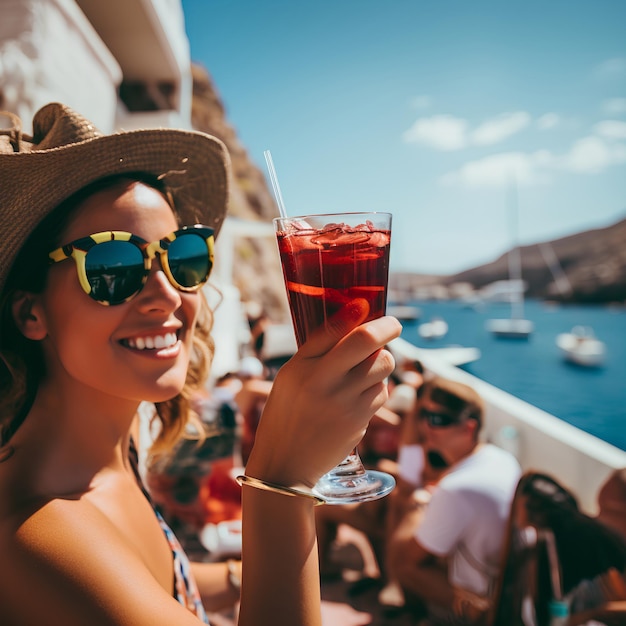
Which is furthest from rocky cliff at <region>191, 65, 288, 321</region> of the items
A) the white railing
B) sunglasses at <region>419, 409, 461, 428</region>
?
sunglasses at <region>419, 409, 461, 428</region>

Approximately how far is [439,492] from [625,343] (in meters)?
105

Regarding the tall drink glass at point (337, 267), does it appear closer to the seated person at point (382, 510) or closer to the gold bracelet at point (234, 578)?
the gold bracelet at point (234, 578)

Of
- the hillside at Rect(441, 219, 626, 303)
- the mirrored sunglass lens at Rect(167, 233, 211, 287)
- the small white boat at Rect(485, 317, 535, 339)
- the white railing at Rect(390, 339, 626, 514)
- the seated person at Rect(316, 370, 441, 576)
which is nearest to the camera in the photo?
the mirrored sunglass lens at Rect(167, 233, 211, 287)

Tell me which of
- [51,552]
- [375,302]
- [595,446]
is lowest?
[595,446]

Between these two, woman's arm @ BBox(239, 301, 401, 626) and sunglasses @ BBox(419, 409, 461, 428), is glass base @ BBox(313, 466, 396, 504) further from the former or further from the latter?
sunglasses @ BBox(419, 409, 461, 428)

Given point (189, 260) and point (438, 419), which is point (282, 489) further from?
point (438, 419)

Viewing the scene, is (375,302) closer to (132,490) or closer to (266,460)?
(266,460)

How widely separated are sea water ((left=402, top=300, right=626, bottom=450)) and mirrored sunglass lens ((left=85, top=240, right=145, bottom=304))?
32.2 meters

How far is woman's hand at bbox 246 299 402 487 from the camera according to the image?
890 millimetres

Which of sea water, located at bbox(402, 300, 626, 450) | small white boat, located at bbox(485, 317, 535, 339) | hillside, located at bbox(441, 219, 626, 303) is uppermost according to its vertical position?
hillside, located at bbox(441, 219, 626, 303)

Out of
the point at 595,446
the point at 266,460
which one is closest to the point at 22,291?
Answer: the point at 266,460

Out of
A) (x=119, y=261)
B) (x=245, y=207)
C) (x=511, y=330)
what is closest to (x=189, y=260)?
(x=119, y=261)

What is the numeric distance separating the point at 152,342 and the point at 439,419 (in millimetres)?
2577

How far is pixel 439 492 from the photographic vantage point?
301cm
